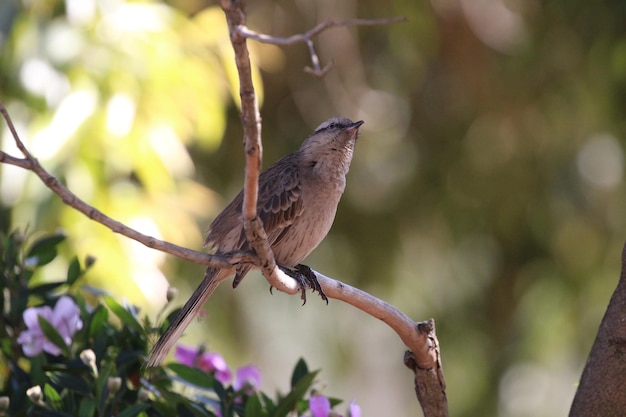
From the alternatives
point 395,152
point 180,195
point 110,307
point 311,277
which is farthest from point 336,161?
point 395,152

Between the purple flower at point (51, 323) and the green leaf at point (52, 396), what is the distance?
0.21 metres

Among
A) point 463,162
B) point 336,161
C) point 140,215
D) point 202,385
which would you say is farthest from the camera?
point 463,162

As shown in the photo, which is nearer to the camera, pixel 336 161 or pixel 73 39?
pixel 336 161

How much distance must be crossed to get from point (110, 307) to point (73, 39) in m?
2.36

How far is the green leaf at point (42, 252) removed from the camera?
306cm

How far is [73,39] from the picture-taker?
15.5 feet

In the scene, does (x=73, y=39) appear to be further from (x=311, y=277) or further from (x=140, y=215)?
(x=311, y=277)

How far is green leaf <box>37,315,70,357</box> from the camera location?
2.68 meters

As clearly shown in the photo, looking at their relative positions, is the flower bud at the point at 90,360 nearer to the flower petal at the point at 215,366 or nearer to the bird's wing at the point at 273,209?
the flower petal at the point at 215,366

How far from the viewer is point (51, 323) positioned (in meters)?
2.81

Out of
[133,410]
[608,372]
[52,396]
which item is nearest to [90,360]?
[52,396]

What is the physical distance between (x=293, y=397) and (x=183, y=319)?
481 mm

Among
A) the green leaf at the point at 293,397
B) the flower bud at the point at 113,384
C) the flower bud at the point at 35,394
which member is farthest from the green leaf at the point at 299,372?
the flower bud at the point at 35,394

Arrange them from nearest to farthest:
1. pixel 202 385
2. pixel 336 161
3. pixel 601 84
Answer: pixel 202 385
pixel 336 161
pixel 601 84
